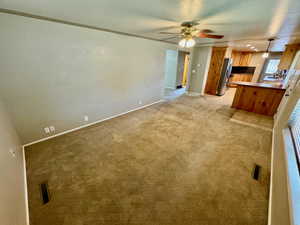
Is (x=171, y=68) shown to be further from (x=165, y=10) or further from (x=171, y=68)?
(x=165, y=10)

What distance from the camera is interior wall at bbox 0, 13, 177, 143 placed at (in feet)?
6.63

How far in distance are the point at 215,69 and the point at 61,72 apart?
6.10 metres

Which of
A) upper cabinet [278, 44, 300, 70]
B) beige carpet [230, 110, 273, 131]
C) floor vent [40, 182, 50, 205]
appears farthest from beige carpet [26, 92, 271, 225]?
upper cabinet [278, 44, 300, 70]

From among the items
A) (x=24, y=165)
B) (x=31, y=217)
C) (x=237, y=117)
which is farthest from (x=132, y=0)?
(x=237, y=117)

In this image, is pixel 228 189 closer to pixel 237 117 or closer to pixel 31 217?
pixel 31 217

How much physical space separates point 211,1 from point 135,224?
255 centimetres

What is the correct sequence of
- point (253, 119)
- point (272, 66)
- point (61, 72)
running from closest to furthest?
point (61, 72) → point (253, 119) → point (272, 66)

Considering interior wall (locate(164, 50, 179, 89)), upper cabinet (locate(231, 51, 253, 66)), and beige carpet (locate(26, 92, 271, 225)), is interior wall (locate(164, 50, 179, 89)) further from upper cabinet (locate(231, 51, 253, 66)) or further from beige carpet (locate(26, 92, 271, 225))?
beige carpet (locate(26, 92, 271, 225))

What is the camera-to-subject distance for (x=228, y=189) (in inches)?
67.6

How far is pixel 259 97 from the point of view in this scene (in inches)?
160

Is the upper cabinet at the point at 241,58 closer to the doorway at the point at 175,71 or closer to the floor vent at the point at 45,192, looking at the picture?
the doorway at the point at 175,71

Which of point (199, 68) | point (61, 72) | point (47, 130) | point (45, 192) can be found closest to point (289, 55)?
point (199, 68)

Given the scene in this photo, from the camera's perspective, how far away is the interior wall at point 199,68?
5755 millimetres

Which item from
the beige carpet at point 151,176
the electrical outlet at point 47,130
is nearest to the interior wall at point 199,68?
the beige carpet at point 151,176
